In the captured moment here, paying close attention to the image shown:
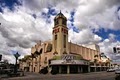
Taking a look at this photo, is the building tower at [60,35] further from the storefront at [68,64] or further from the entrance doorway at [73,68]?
the entrance doorway at [73,68]

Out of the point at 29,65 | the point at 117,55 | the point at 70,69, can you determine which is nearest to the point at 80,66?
the point at 70,69

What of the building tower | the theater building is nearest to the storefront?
the theater building

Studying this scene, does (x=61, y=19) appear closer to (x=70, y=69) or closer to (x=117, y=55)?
(x=70, y=69)

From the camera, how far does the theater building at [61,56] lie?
75.1 m

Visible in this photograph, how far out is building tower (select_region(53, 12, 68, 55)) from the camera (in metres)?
89.3

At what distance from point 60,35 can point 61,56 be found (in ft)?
52.5

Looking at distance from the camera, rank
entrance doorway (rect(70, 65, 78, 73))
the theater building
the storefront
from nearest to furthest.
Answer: the storefront, the theater building, entrance doorway (rect(70, 65, 78, 73))

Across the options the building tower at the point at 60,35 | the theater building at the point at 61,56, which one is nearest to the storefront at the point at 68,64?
the theater building at the point at 61,56

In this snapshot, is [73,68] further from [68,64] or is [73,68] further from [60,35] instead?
[60,35]

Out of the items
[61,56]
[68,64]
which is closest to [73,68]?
[68,64]

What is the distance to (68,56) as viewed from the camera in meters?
74.8

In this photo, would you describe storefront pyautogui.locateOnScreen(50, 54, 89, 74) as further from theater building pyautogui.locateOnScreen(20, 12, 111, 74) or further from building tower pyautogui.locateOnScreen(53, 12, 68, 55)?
building tower pyautogui.locateOnScreen(53, 12, 68, 55)

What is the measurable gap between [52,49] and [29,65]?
22.7m

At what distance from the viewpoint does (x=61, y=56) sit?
2975 inches
